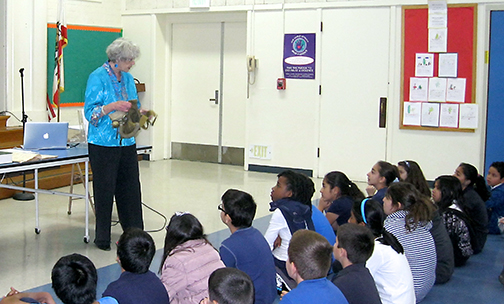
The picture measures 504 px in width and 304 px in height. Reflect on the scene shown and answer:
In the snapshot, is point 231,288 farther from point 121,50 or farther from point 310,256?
point 121,50

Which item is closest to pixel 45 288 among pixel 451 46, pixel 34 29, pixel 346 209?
pixel 346 209

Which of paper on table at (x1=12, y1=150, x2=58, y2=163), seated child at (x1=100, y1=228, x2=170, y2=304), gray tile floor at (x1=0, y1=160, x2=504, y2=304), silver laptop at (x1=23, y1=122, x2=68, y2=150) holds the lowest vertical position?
gray tile floor at (x1=0, y1=160, x2=504, y2=304)

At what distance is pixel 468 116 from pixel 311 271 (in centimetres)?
569

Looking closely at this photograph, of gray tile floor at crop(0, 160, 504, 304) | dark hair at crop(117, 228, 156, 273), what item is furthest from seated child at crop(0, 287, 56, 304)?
gray tile floor at crop(0, 160, 504, 304)

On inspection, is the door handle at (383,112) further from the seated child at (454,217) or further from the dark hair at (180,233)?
the dark hair at (180,233)

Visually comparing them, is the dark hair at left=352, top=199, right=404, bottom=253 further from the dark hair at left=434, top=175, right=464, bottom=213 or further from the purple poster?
the purple poster

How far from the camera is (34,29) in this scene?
26.1 feet

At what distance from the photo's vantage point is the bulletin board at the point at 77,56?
8205 mm

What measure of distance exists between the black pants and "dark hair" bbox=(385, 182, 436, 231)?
216cm

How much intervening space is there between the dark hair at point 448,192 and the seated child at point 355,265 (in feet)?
6.47

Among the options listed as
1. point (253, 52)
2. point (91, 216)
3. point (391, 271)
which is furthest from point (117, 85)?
point (253, 52)

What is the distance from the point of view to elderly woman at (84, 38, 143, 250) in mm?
4660

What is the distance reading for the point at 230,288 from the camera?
211cm

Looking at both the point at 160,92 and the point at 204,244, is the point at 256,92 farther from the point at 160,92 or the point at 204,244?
the point at 204,244
